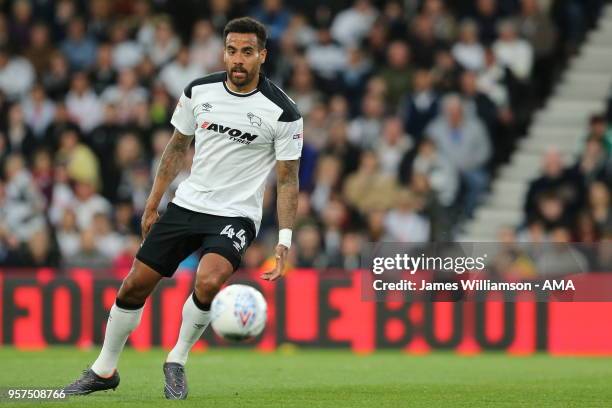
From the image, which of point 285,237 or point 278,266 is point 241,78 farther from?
point 278,266

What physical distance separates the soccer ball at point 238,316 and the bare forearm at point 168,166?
3.30 feet

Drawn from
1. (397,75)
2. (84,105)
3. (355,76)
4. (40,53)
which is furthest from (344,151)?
(40,53)

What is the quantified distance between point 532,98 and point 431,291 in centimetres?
560

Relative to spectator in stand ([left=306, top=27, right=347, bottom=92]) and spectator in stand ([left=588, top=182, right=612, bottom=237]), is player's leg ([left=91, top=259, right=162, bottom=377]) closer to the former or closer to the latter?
spectator in stand ([left=588, top=182, right=612, bottom=237])

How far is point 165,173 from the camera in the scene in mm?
9852

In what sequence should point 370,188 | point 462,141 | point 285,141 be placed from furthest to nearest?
point 462,141 < point 370,188 < point 285,141

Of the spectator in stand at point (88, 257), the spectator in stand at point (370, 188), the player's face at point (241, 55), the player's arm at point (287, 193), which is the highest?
the player's face at point (241, 55)

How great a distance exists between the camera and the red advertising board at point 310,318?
1630 centimetres

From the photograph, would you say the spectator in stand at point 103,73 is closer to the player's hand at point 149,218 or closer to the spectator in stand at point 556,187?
the spectator in stand at point 556,187

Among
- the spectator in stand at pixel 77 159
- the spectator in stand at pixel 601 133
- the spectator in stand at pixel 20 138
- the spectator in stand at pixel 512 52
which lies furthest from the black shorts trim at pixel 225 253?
the spectator in stand at pixel 512 52

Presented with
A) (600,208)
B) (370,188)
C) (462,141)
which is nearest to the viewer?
(600,208)

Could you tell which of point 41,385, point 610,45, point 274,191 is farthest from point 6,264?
point 610,45

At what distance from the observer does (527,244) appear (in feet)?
53.8

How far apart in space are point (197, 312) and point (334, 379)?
2.64m
